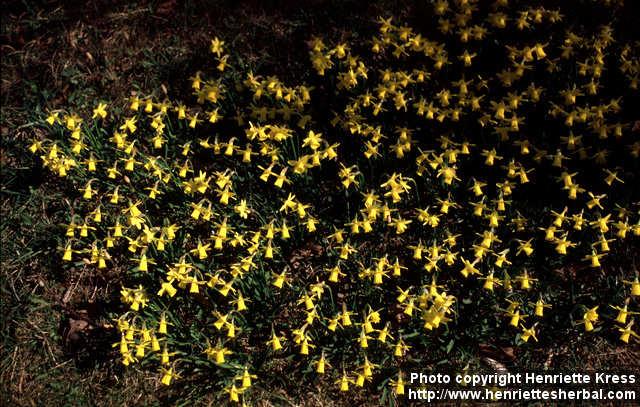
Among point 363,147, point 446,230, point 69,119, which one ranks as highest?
point 69,119

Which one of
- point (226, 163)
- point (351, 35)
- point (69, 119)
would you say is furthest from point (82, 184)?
point (351, 35)

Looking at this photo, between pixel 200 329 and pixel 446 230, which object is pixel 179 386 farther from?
pixel 446 230

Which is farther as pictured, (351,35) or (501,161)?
(351,35)

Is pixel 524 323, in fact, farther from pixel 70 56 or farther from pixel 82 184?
pixel 70 56

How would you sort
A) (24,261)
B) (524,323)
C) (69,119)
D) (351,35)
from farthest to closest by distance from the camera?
(351,35)
(24,261)
(69,119)
(524,323)

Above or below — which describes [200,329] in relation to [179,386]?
above

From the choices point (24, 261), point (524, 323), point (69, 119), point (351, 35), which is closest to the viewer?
point (524, 323)

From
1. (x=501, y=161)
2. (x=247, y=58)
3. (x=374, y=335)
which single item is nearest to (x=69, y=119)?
(x=247, y=58)
